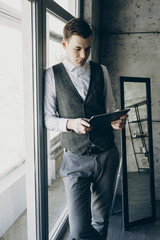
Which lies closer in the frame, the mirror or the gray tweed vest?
the gray tweed vest

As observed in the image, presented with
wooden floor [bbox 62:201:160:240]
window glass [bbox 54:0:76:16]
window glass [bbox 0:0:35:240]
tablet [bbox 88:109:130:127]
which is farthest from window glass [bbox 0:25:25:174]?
wooden floor [bbox 62:201:160:240]

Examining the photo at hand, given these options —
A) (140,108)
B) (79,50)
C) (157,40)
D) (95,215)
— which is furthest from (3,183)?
(157,40)

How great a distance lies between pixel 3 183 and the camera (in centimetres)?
145

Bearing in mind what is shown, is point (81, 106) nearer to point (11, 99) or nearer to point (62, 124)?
point (62, 124)

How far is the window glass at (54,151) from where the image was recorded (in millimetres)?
2003

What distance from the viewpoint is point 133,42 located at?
2941 mm

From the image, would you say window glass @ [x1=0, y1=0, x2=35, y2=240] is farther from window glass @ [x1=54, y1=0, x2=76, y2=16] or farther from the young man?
window glass @ [x1=54, y1=0, x2=76, y2=16]

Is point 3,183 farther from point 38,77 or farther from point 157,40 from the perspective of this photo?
point 157,40

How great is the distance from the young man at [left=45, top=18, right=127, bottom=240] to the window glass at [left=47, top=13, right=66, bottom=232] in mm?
374

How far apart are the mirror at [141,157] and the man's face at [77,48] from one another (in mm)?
1059

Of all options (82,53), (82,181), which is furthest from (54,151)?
(82,53)

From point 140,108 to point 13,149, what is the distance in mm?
1612

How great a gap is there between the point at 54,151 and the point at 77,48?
1015mm

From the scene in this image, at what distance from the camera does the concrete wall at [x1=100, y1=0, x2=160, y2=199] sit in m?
2.86
